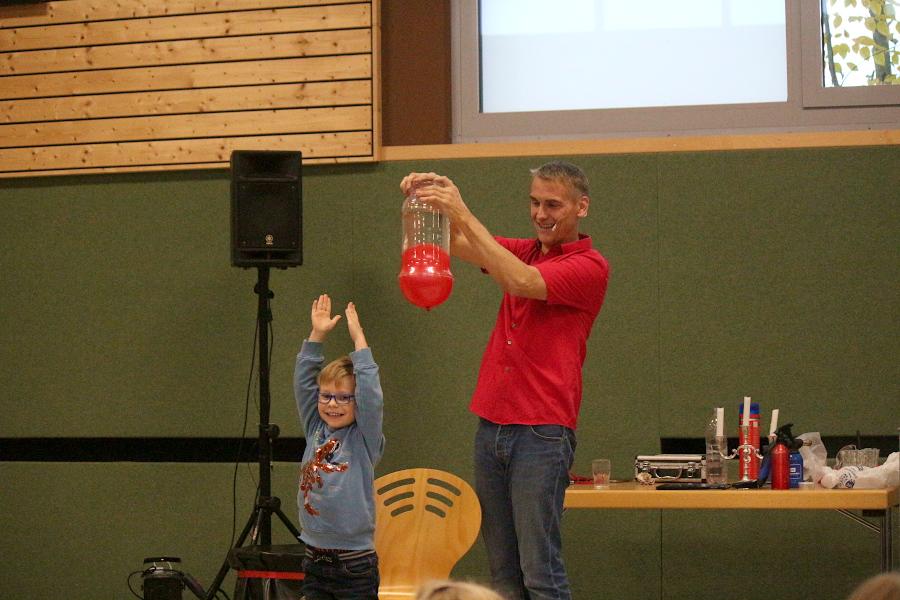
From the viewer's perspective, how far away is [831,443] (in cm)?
480

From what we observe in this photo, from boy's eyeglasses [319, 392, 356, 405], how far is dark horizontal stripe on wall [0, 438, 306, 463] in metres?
1.68

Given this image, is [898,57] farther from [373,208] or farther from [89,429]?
[89,429]

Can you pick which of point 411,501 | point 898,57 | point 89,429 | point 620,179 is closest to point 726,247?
point 620,179

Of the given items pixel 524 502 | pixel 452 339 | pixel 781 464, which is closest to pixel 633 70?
pixel 452 339

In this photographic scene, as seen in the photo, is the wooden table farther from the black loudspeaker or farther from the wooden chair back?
the black loudspeaker

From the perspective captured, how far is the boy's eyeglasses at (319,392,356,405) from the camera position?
348 centimetres

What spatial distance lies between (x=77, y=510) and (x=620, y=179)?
317 cm

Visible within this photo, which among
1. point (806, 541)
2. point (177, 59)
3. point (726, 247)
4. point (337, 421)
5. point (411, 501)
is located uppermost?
point (177, 59)

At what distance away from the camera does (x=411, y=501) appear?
12.7 ft

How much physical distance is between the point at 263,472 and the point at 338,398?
4.03ft

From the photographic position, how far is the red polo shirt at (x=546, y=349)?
297 cm

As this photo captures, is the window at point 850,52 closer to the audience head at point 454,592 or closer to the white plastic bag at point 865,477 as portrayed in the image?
the white plastic bag at point 865,477

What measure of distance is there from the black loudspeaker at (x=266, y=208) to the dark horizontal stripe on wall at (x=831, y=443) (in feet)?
6.34

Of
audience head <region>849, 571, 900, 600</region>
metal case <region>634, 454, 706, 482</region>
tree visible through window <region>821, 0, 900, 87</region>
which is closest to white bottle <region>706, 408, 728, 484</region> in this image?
metal case <region>634, 454, 706, 482</region>
